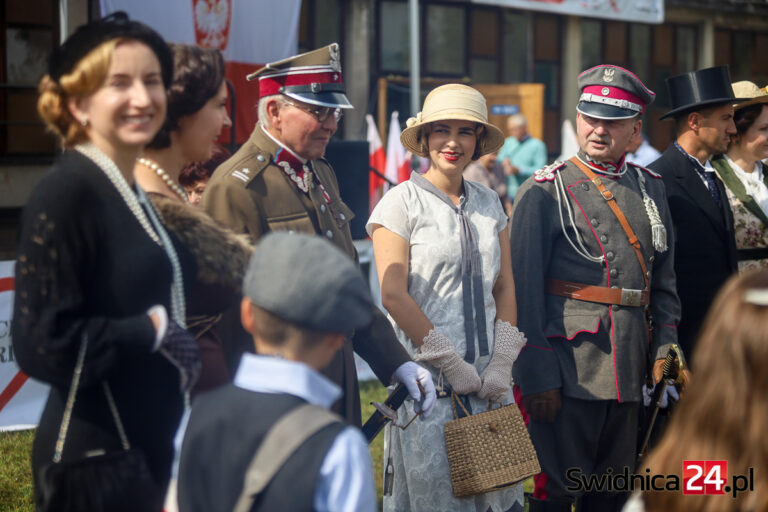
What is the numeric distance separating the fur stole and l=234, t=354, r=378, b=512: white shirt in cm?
63

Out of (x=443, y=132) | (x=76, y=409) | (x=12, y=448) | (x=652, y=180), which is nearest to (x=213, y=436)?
(x=76, y=409)

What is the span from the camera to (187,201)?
8.83ft

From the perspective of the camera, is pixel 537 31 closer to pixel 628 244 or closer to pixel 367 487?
pixel 628 244

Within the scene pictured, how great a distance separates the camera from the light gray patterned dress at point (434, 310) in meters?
3.52

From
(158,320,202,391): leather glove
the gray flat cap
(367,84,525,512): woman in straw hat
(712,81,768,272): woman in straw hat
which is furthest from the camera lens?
(712,81,768,272): woman in straw hat

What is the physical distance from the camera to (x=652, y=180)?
4.14m

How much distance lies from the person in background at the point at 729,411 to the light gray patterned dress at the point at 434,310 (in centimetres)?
190

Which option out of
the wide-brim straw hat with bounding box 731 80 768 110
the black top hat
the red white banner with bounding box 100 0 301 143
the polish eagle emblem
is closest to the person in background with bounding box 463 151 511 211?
the red white banner with bounding box 100 0 301 143

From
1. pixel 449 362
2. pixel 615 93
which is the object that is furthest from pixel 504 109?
pixel 449 362

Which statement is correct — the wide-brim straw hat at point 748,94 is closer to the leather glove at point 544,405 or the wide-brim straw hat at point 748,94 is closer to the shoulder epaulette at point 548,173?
the shoulder epaulette at point 548,173

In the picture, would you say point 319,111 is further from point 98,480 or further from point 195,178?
point 98,480

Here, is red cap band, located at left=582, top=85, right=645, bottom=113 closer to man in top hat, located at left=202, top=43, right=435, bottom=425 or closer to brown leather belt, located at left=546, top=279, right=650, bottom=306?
brown leather belt, located at left=546, top=279, right=650, bottom=306

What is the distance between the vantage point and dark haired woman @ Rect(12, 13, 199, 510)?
2039mm

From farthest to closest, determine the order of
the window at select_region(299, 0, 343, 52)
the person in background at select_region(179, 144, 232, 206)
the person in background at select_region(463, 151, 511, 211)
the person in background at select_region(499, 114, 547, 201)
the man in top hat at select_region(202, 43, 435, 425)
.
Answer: the window at select_region(299, 0, 343, 52)
the person in background at select_region(499, 114, 547, 201)
the person in background at select_region(463, 151, 511, 211)
the person in background at select_region(179, 144, 232, 206)
the man in top hat at select_region(202, 43, 435, 425)
